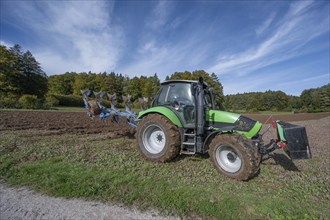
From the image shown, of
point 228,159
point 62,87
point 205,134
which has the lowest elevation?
point 228,159

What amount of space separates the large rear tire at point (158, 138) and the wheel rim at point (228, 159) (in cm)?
103

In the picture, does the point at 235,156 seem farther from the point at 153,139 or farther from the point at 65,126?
the point at 65,126

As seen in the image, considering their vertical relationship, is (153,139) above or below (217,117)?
below

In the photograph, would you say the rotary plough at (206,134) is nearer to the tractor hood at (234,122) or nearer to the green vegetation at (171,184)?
the tractor hood at (234,122)

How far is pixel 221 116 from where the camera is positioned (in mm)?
4785

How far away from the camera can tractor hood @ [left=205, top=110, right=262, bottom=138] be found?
4535 millimetres

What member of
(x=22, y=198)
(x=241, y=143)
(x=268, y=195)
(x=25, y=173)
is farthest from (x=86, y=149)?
(x=268, y=195)

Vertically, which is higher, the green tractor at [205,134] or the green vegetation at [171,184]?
the green tractor at [205,134]

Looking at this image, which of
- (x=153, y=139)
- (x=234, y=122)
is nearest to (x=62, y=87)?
(x=153, y=139)

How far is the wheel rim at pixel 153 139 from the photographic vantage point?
5.44m

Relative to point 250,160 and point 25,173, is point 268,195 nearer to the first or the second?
point 250,160

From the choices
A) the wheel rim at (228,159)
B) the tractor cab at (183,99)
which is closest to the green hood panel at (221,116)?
the tractor cab at (183,99)

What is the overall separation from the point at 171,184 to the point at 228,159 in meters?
1.44

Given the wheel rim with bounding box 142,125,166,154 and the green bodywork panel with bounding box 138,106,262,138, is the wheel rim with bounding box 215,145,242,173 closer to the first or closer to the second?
the green bodywork panel with bounding box 138,106,262,138
